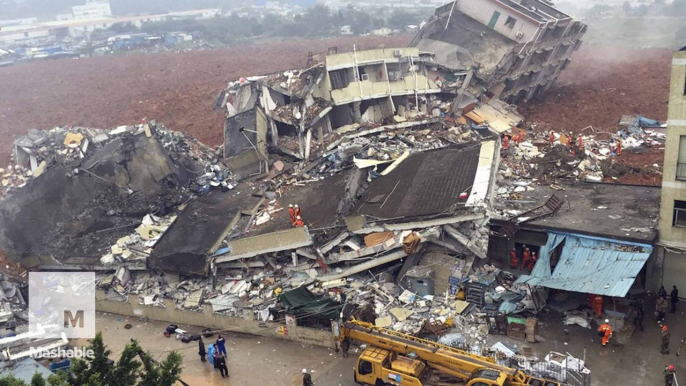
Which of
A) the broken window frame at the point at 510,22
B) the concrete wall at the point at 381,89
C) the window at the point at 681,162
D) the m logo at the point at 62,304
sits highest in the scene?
the broken window frame at the point at 510,22

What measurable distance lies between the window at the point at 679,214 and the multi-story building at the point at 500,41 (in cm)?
1584

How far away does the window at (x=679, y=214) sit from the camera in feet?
43.4

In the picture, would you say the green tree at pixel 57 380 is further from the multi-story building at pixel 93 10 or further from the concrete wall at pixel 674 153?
the multi-story building at pixel 93 10

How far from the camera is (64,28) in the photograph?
90.5 metres

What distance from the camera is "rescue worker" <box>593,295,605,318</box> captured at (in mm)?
13211

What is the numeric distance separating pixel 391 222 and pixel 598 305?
211 inches

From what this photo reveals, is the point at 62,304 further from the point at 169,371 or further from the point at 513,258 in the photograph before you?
the point at 513,258

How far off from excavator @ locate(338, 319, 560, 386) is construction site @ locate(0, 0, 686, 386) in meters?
0.04

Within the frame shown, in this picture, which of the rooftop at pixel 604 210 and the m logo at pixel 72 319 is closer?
the rooftop at pixel 604 210

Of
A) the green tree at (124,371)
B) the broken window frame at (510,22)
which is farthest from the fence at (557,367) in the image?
the broken window frame at (510,22)

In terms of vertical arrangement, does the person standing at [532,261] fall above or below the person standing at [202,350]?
above

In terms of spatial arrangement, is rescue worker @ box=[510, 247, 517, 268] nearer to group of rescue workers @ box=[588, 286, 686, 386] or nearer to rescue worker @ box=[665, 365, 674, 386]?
group of rescue workers @ box=[588, 286, 686, 386]

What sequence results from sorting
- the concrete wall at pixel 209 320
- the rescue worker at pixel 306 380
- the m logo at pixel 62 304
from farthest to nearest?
the m logo at pixel 62 304, the concrete wall at pixel 209 320, the rescue worker at pixel 306 380

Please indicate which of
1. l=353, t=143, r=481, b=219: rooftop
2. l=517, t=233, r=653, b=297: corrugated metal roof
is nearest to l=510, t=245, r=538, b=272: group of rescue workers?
l=517, t=233, r=653, b=297: corrugated metal roof
